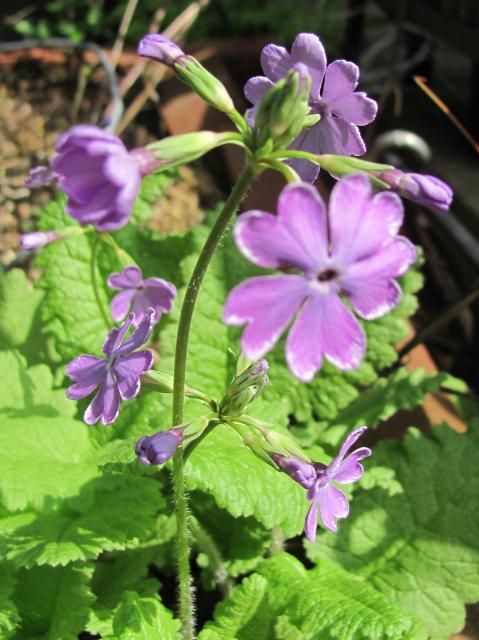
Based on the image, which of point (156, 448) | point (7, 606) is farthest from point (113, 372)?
point (7, 606)

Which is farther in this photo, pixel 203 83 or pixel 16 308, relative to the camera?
pixel 16 308

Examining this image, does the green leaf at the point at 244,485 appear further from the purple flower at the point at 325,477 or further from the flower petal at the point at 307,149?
the flower petal at the point at 307,149

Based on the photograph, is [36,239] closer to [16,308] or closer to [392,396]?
[16,308]

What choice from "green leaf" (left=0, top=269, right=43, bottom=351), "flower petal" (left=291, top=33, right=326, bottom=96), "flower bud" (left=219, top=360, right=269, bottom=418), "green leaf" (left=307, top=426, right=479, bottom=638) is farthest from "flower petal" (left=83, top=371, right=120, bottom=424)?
"green leaf" (left=0, top=269, right=43, bottom=351)

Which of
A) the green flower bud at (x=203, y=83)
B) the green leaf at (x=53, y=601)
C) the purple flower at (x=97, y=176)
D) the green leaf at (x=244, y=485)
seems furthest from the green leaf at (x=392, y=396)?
the purple flower at (x=97, y=176)

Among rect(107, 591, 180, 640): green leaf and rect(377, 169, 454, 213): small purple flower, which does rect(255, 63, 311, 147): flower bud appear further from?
rect(107, 591, 180, 640): green leaf

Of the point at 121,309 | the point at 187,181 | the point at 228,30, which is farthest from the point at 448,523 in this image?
the point at 228,30

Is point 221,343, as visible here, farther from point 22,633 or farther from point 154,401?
point 22,633
